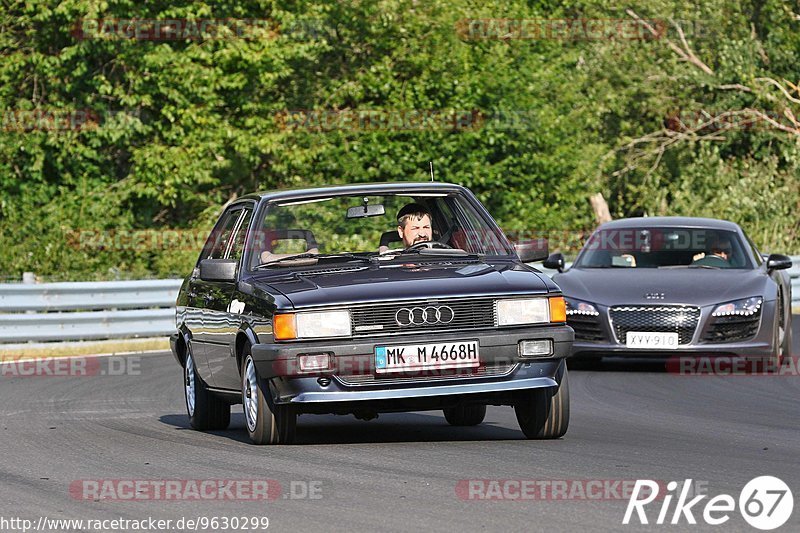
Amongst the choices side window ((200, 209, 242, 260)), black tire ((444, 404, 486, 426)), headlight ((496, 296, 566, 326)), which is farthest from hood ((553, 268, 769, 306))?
headlight ((496, 296, 566, 326))

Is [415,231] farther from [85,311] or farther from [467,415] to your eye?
[85,311]

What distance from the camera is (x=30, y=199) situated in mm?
32281

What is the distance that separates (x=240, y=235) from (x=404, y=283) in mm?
1907

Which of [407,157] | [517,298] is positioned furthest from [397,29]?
[517,298]

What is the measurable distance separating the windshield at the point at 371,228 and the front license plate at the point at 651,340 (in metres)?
4.47

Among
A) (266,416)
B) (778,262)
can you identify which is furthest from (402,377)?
(778,262)

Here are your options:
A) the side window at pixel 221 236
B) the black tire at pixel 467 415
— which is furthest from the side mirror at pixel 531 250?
the side window at pixel 221 236

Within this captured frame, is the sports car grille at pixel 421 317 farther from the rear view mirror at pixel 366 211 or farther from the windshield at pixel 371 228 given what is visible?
the rear view mirror at pixel 366 211

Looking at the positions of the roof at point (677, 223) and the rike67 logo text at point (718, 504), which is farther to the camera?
the roof at point (677, 223)

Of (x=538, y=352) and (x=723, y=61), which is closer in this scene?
(x=538, y=352)

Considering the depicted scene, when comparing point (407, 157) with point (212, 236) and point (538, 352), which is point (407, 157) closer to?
point (212, 236)

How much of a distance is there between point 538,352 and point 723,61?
3343 centimetres

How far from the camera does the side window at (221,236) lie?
11.4 metres

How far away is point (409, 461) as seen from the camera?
8.66 metres
